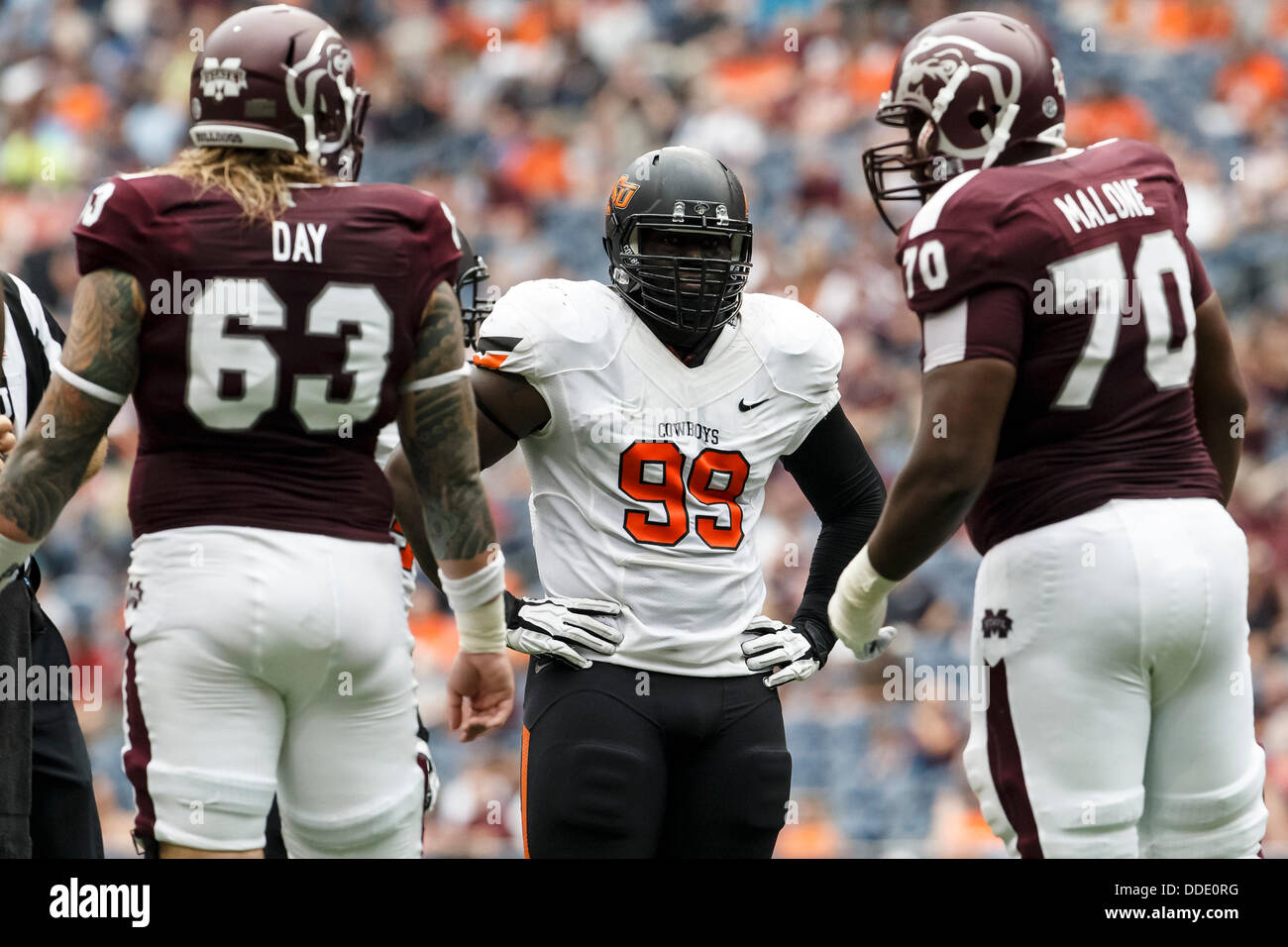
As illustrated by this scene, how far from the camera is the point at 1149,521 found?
3.45 meters

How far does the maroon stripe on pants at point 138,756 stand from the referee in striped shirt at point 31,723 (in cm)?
88

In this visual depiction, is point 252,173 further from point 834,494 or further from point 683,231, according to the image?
point 834,494

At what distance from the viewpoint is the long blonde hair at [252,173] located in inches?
128

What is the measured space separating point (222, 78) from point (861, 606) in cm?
171

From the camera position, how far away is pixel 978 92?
143 inches

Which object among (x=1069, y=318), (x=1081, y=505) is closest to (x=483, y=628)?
(x=1081, y=505)

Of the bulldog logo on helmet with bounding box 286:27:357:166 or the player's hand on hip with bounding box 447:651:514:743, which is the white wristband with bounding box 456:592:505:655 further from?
the bulldog logo on helmet with bounding box 286:27:357:166

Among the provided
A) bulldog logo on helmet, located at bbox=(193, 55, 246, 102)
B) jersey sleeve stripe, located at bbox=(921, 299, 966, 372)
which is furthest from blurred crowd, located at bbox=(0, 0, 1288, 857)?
bulldog logo on helmet, located at bbox=(193, 55, 246, 102)

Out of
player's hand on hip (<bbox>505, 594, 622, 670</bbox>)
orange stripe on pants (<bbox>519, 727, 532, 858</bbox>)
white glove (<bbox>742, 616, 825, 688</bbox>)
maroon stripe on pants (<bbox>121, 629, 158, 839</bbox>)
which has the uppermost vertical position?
player's hand on hip (<bbox>505, 594, 622, 670</bbox>)

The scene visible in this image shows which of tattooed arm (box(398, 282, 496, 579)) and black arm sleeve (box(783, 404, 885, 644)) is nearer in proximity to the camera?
tattooed arm (box(398, 282, 496, 579))

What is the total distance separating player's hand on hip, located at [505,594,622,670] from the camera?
3.86 m

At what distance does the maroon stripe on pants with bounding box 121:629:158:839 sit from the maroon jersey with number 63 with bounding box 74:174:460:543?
0.31 meters

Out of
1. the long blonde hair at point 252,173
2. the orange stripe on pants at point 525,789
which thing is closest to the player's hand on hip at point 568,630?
the orange stripe on pants at point 525,789
